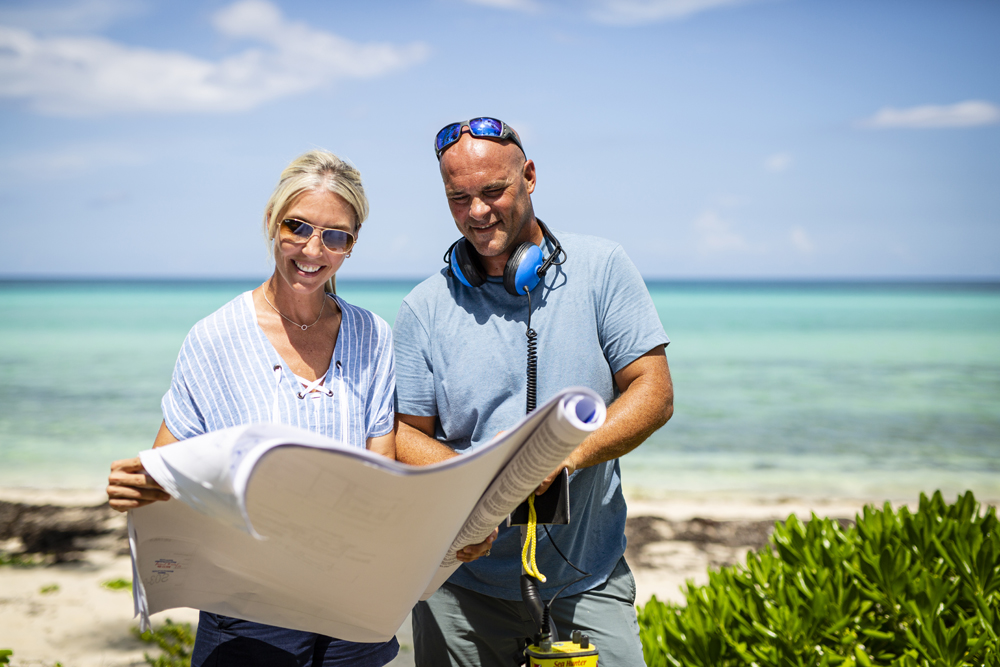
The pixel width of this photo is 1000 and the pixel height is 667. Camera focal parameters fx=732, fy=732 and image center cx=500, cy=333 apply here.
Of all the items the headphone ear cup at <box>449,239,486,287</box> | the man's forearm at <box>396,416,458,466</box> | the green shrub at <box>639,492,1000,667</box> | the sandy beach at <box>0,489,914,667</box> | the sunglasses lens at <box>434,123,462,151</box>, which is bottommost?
the sandy beach at <box>0,489,914,667</box>

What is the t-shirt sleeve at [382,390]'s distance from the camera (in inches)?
91.4

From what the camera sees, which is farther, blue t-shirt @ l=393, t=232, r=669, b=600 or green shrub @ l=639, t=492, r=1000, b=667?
green shrub @ l=639, t=492, r=1000, b=667

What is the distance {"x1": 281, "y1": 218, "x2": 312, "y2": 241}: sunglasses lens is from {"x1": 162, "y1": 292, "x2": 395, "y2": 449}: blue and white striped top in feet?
0.90

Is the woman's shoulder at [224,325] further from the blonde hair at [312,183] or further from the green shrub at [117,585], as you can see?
the green shrub at [117,585]

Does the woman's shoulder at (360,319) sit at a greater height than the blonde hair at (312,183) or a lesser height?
lesser

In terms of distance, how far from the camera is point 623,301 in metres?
2.54

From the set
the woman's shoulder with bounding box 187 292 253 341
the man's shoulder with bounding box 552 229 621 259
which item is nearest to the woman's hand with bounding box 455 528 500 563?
the woman's shoulder with bounding box 187 292 253 341

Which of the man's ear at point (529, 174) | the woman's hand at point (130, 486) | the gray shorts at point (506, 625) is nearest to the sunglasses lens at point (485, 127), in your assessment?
the man's ear at point (529, 174)

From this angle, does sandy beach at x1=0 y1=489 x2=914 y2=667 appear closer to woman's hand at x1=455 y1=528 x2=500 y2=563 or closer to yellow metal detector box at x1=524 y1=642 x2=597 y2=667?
yellow metal detector box at x1=524 y1=642 x2=597 y2=667

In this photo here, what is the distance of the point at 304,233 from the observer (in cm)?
215

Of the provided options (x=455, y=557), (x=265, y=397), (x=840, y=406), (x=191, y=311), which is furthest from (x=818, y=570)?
(x=191, y=311)

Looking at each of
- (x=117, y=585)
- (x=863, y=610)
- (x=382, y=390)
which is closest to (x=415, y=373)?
(x=382, y=390)

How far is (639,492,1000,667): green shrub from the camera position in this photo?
8.94 ft

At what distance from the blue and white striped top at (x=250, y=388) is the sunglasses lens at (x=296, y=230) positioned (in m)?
0.27
